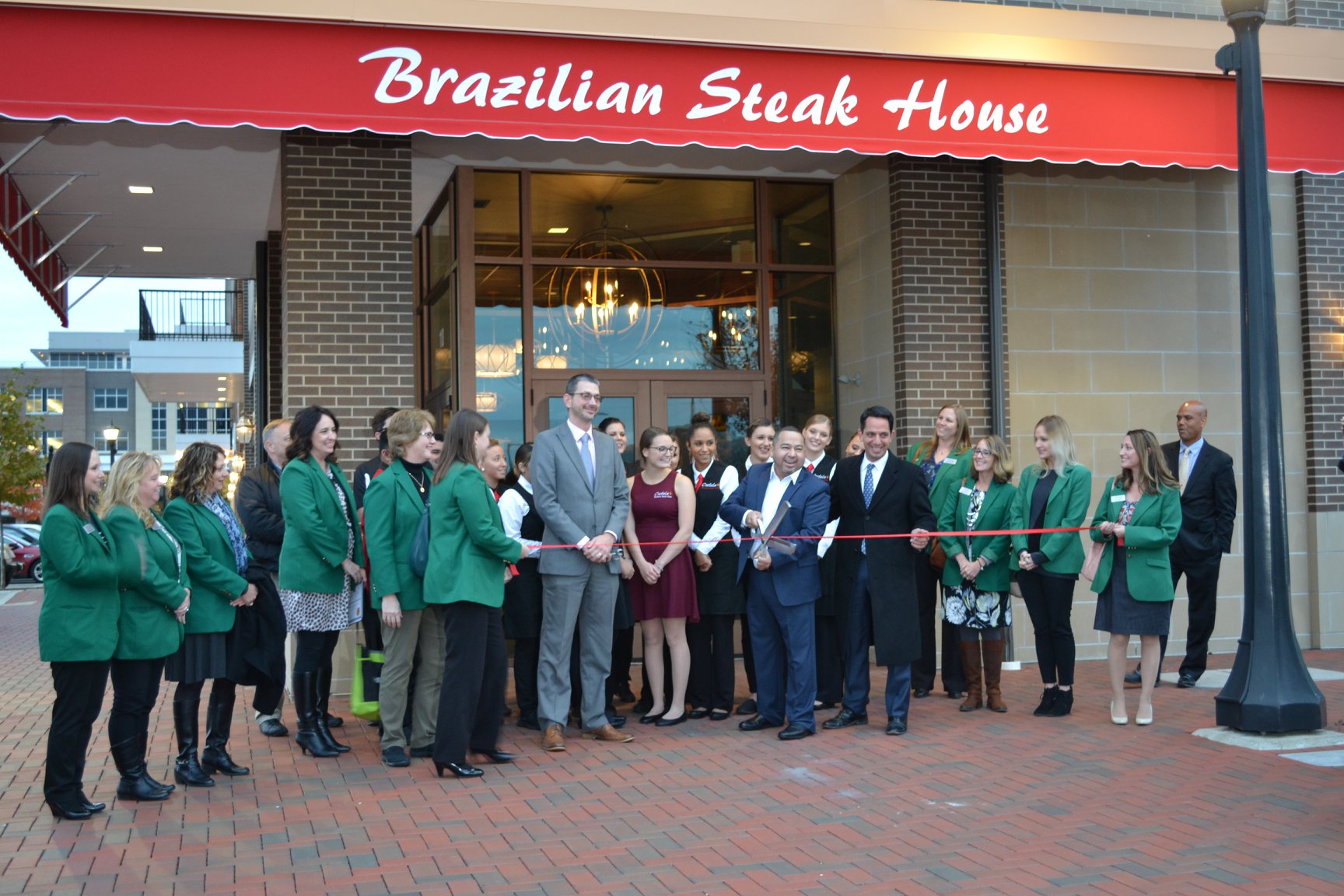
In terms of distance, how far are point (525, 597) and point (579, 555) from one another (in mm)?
686

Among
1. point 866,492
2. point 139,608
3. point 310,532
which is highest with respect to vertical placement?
point 866,492

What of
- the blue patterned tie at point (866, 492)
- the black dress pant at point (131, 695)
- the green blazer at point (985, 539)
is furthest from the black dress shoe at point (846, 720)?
the black dress pant at point (131, 695)

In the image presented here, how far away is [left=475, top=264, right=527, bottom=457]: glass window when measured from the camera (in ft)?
35.6

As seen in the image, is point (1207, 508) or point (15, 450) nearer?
point (1207, 508)

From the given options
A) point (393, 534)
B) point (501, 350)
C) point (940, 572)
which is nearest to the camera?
point (393, 534)

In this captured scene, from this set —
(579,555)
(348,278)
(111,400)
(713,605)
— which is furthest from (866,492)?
(111,400)

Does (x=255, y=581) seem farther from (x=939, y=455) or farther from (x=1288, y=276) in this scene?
(x=1288, y=276)

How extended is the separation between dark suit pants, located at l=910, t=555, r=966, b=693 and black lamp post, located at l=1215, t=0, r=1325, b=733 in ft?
6.33

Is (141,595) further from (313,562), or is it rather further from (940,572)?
(940,572)

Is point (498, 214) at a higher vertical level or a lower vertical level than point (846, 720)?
higher

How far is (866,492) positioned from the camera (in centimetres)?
791

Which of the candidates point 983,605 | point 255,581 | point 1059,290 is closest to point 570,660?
point 255,581

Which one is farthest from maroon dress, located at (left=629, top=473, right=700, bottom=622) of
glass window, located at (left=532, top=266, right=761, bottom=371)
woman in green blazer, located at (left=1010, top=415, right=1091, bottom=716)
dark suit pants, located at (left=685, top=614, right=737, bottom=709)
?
glass window, located at (left=532, top=266, right=761, bottom=371)

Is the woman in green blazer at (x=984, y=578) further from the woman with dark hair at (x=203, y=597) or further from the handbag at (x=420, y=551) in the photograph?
the woman with dark hair at (x=203, y=597)
